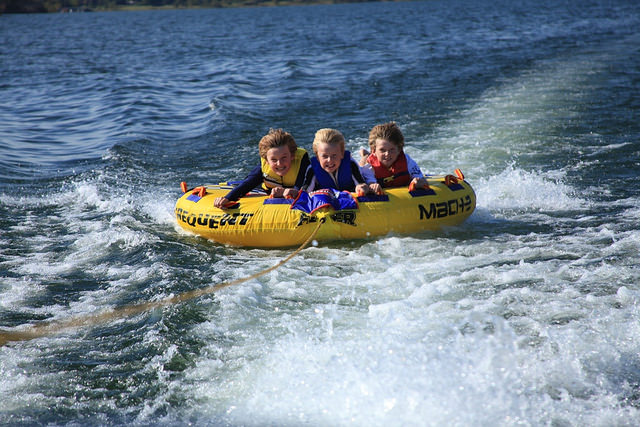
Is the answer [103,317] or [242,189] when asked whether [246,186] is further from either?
[103,317]

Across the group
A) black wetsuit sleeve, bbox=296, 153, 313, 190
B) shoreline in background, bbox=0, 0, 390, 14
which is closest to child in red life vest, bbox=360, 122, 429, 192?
black wetsuit sleeve, bbox=296, 153, 313, 190

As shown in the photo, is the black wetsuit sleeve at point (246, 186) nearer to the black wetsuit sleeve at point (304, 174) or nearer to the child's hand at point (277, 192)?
the child's hand at point (277, 192)

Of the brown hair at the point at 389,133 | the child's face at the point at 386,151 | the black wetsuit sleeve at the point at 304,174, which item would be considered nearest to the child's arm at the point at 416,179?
the child's face at the point at 386,151

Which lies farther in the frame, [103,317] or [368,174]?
[368,174]

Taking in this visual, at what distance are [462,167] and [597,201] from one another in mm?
2127

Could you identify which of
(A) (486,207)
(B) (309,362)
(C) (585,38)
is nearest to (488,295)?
(B) (309,362)

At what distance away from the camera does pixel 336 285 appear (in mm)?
4961

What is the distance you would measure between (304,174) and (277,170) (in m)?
0.29

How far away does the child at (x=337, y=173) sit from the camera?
582cm

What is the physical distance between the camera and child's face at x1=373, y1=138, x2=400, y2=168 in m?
5.92

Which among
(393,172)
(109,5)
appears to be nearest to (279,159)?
(393,172)

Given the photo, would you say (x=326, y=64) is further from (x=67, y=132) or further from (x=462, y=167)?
(x=462, y=167)

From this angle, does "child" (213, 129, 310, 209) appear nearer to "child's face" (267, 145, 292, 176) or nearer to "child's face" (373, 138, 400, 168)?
"child's face" (267, 145, 292, 176)

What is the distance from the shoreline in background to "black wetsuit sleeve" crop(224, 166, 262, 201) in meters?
94.5
